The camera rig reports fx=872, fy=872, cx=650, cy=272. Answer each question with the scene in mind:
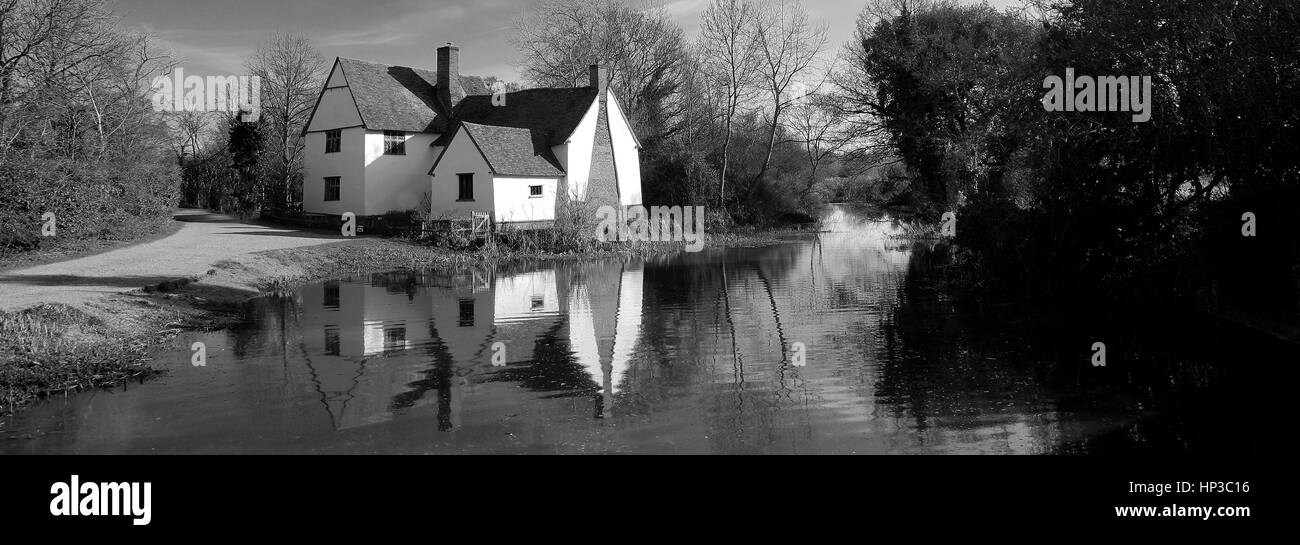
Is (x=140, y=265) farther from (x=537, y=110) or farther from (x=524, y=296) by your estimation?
(x=537, y=110)

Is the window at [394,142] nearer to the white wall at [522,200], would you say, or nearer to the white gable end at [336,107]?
the white gable end at [336,107]

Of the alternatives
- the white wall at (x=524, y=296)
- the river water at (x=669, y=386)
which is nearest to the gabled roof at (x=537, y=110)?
the white wall at (x=524, y=296)

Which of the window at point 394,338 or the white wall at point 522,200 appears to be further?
the white wall at point 522,200

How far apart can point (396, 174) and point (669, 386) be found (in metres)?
31.1

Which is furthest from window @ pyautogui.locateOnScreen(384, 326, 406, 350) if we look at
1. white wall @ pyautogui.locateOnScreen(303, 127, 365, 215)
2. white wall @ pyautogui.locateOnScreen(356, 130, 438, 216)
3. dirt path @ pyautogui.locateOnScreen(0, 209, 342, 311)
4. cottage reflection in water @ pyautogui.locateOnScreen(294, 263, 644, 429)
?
white wall @ pyautogui.locateOnScreen(303, 127, 365, 215)

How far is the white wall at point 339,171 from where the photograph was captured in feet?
125

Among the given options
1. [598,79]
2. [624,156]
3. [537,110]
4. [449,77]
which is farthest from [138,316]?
[624,156]

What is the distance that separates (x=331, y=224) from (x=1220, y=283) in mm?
33354

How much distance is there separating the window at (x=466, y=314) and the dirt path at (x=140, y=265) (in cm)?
625

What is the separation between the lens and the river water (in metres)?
8.23

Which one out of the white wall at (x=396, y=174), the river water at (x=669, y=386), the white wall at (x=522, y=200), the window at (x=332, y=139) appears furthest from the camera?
the window at (x=332, y=139)

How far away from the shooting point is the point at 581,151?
40.1m

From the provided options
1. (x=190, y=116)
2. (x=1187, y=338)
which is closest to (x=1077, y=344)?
(x=1187, y=338)
